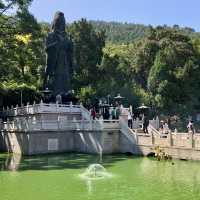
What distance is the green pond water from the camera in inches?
688

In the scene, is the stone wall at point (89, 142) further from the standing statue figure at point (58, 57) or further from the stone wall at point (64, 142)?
the standing statue figure at point (58, 57)

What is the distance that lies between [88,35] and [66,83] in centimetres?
1520

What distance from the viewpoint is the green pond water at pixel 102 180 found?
17.5 metres

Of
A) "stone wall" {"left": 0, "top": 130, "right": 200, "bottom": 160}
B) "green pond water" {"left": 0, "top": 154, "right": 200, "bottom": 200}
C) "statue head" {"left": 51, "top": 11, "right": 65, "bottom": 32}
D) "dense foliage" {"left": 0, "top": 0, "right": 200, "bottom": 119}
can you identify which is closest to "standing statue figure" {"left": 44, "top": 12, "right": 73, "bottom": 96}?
"statue head" {"left": 51, "top": 11, "right": 65, "bottom": 32}

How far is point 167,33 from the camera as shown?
5797 cm

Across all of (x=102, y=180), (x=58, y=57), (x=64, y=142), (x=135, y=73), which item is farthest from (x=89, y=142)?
(x=135, y=73)

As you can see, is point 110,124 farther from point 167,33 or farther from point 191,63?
point 167,33

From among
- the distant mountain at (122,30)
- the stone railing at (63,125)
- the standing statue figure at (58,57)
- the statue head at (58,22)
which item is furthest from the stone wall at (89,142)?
the distant mountain at (122,30)

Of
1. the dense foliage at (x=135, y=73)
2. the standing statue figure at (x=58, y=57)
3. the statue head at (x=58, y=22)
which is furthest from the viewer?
the dense foliage at (x=135, y=73)

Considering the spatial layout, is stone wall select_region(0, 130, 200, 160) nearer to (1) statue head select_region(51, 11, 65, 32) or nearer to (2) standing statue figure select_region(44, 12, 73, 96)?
(2) standing statue figure select_region(44, 12, 73, 96)

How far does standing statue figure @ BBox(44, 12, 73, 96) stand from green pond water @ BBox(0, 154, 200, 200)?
12.3 meters

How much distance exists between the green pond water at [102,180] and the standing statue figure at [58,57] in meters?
12.3

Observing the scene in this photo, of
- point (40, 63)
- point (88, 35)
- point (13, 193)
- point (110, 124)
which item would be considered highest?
point (88, 35)

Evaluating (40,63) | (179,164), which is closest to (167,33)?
(40,63)
